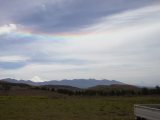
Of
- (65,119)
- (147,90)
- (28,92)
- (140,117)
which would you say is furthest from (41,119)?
(28,92)

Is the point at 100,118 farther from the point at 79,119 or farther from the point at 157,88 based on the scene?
the point at 157,88

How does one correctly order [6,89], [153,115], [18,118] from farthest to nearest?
[6,89] < [18,118] < [153,115]

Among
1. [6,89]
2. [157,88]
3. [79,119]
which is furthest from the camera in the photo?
[6,89]

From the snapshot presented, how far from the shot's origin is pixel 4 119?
2520 centimetres

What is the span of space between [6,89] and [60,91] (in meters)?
20.2

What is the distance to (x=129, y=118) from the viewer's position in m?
24.6

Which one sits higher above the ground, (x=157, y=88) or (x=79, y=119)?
(x=157, y=88)

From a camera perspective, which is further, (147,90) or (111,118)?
(147,90)

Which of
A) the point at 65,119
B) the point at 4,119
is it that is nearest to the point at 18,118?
the point at 4,119

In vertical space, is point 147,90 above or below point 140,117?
above

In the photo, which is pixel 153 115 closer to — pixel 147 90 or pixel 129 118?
pixel 129 118

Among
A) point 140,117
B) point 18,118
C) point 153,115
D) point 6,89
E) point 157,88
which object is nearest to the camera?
point 153,115

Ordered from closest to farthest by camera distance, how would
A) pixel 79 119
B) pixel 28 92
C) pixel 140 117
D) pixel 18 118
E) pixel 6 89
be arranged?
1. pixel 140 117
2. pixel 79 119
3. pixel 18 118
4. pixel 28 92
5. pixel 6 89

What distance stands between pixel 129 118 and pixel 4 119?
9009mm
